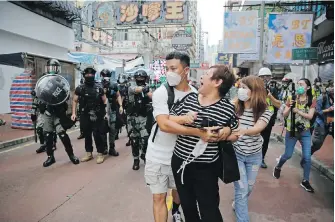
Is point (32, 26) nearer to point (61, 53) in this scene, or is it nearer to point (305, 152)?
point (61, 53)

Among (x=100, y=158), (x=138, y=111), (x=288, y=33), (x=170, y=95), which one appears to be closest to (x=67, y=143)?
(x=100, y=158)

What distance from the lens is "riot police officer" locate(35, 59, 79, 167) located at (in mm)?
5062

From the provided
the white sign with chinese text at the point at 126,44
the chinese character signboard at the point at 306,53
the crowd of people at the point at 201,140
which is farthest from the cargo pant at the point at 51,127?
the white sign with chinese text at the point at 126,44

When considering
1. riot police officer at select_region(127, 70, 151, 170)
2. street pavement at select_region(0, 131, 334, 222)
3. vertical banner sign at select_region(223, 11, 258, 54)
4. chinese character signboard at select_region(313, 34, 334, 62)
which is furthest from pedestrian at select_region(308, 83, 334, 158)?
chinese character signboard at select_region(313, 34, 334, 62)

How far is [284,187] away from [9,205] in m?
4.04

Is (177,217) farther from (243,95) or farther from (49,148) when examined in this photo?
(49,148)

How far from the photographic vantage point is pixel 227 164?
2.12m

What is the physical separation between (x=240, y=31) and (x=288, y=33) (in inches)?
76.7

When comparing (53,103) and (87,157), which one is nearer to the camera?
(53,103)

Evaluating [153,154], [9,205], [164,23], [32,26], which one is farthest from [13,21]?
[153,154]

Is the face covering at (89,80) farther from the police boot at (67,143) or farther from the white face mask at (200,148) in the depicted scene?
the white face mask at (200,148)

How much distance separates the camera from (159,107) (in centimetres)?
230

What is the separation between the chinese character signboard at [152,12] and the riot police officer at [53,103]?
15390 mm

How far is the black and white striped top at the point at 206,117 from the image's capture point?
2074mm
